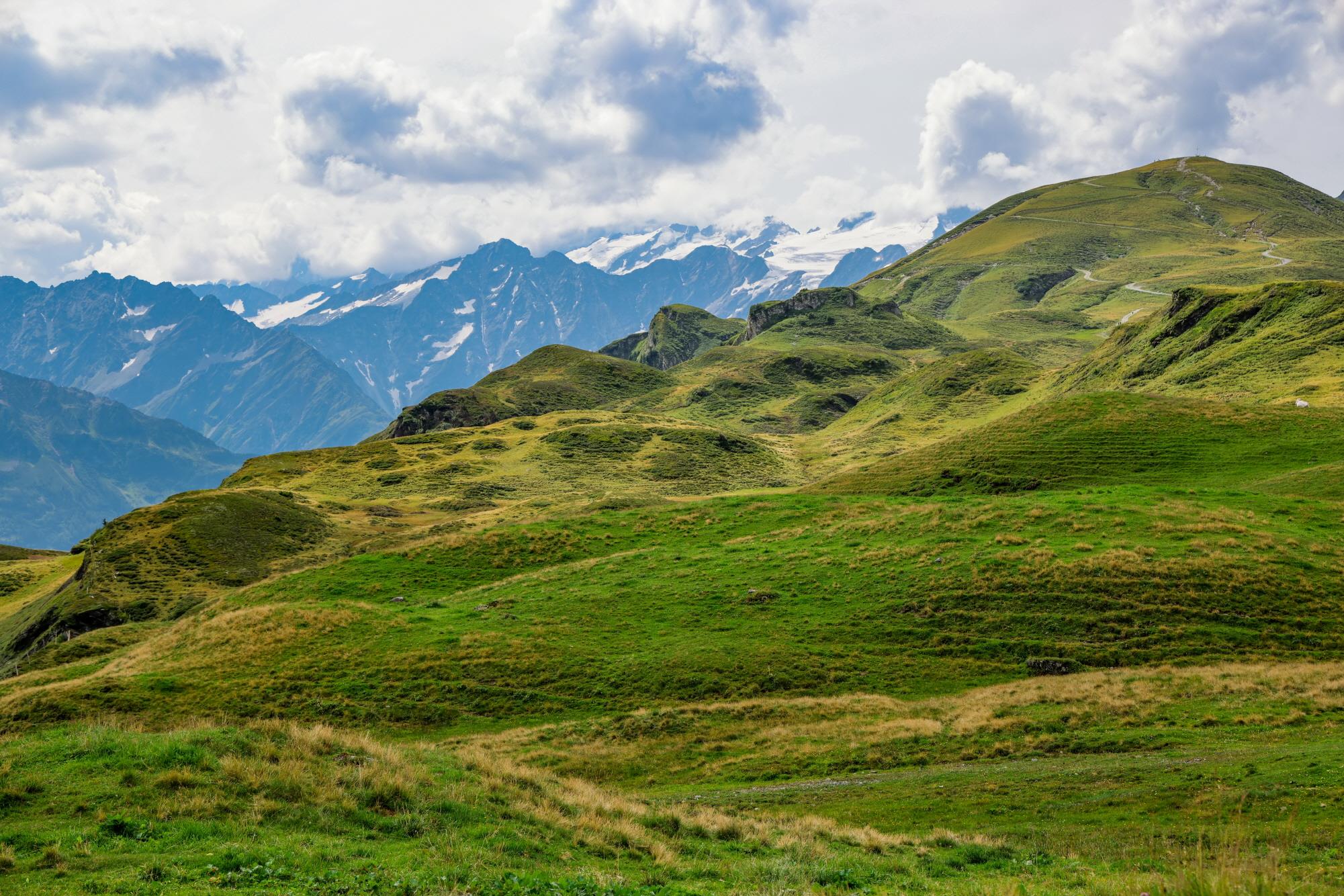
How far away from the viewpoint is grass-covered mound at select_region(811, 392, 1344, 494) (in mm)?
56031

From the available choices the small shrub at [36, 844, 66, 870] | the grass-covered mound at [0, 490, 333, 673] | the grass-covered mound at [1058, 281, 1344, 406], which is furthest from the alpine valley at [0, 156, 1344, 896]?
the grass-covered mound at [1058, 281, 1344, 406]

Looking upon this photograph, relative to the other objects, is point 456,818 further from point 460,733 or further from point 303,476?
point 303,476

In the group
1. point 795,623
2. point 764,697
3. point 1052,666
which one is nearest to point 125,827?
point 764,697

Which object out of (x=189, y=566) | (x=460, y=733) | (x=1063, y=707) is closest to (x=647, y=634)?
(x=460, y=733)

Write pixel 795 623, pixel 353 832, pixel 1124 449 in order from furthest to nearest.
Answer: pixel 1124 449, pixel 795 623, pixel 353 832

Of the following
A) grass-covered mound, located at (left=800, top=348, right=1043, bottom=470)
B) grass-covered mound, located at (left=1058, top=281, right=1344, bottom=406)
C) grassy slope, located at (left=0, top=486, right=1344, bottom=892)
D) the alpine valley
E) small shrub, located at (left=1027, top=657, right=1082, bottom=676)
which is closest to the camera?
the alpine valley

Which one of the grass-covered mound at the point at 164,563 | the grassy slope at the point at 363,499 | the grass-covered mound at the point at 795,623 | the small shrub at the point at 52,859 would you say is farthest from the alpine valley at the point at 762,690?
the grassy slope at the point at 363,499

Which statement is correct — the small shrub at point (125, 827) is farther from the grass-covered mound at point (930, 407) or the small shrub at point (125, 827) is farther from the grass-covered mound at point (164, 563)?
the grass-covered mound at point (930, 407)

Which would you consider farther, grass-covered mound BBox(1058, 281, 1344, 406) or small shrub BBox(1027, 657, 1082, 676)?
grass-covered mound BBox(1058, 281, 1344, 406)

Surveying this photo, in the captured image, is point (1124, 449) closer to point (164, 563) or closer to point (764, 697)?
point (764, 697)

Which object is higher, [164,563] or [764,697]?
[164,563]

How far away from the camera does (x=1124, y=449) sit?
60938mm

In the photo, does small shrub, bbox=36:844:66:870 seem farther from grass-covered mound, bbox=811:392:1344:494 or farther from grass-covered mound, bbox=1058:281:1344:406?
grass-covered mound, bbox=1058:281:1344:406

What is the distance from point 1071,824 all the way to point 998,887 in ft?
21.0
